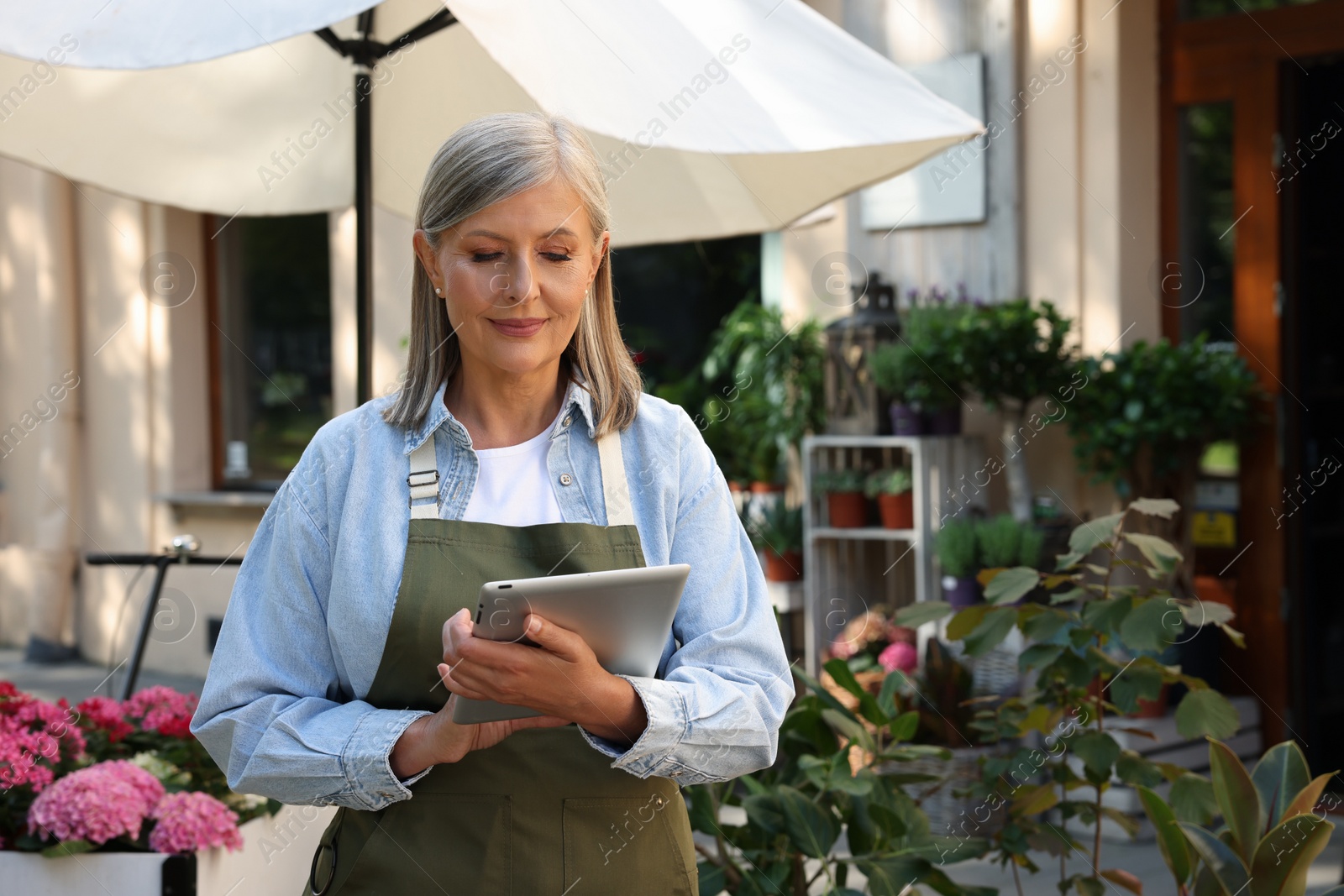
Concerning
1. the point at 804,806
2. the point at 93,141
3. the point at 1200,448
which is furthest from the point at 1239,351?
the point at 93,141

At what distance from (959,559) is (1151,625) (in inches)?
93.5

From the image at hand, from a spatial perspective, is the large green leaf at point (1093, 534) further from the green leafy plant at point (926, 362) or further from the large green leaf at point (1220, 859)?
the green leafy plant at point (926, 362)

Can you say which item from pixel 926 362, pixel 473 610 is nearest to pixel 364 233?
pixel 473 610

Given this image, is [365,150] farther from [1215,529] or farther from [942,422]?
[1215,529]

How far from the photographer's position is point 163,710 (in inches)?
116

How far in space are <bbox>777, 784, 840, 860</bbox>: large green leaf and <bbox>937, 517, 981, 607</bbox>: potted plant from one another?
2375 millimetres

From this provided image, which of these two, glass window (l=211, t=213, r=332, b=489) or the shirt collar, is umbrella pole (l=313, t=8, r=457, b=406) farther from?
glass window (l=211, t=213, r=332, b=489)

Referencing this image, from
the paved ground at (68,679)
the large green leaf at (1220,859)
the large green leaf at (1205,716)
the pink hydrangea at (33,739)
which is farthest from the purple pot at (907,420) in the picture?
the paved ground at (68,679)

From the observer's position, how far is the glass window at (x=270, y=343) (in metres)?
7.48

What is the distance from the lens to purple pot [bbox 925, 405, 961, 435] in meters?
5.05

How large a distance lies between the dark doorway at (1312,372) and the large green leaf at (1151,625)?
8.59 ft

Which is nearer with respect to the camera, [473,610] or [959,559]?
[473,610]

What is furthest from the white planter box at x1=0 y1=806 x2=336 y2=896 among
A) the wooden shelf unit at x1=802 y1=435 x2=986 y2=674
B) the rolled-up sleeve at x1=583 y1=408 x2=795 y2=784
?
the wooden shelf unit at x1=802 y1=435 x2=986 y2=674

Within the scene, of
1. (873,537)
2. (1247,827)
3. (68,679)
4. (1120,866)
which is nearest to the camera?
(1247,827)
